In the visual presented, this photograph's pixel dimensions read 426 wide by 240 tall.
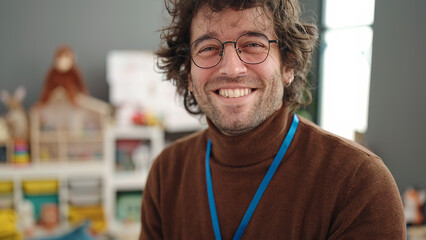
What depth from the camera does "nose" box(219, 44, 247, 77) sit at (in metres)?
1.01

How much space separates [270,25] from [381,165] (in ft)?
1.54

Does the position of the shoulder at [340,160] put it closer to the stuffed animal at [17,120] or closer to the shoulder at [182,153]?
the shoulder at [182,153]

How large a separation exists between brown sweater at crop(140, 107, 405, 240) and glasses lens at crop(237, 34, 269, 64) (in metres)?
0.17

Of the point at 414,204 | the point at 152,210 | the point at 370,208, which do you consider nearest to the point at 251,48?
the point at 370,208

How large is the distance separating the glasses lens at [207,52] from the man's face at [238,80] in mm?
15

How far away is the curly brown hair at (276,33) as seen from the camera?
1.08 meters

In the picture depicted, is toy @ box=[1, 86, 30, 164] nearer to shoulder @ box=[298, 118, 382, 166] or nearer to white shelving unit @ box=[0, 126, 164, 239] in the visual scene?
white shelving unit @ box=[0, 126, 164, 239]

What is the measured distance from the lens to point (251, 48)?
1.03 metres

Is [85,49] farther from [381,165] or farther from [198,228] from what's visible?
[381,165]

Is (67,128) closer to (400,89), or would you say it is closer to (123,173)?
(123,173)

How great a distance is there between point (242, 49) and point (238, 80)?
0.28 ft

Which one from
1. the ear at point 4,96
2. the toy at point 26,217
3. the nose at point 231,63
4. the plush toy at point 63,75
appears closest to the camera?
the nose at point 231,63

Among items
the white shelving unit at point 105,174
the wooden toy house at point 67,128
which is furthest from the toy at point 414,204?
the wooden toy house at point 67,128

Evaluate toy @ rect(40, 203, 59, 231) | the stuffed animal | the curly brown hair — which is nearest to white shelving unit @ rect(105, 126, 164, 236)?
toy @ rect(40, 203, 59, 231)
